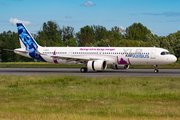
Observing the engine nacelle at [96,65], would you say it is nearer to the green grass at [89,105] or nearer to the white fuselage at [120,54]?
the white fuselage at [120,54]

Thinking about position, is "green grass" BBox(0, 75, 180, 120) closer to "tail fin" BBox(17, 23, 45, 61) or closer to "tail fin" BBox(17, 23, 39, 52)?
"tail fin" BBox(17, 23, 45, 61)

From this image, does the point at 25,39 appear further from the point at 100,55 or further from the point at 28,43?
the point at 100,55

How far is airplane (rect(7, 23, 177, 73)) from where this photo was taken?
36375mm

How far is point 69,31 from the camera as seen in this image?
152m

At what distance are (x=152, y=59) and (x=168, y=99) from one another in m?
21.7

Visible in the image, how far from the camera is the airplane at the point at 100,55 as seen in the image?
36.4 m

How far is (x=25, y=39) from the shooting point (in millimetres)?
42312

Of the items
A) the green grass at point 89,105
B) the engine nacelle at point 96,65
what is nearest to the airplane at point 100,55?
the engine nacelle at point 96,65

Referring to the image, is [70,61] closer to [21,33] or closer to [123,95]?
[21,33]

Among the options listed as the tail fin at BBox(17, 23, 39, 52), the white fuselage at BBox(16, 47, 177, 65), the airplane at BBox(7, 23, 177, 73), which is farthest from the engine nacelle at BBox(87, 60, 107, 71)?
the tail fin at BBox(17, 23, 39, 52)

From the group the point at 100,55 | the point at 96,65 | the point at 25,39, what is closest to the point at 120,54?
the point at 100,55

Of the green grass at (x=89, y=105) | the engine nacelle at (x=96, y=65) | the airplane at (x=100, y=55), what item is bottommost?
the green grass at (x=89, y=105)

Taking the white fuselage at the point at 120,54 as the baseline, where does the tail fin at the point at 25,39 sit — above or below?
above

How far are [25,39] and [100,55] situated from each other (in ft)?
40.6
